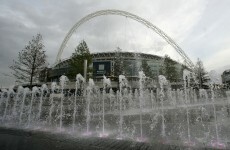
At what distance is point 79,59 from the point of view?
39.8 m

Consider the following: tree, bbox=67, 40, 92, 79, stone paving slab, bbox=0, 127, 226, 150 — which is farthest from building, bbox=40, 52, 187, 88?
stone paving slab, bbox=0, 127, 226, 150

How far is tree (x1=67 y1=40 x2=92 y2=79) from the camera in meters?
39.1

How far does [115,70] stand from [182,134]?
42943 millimetres

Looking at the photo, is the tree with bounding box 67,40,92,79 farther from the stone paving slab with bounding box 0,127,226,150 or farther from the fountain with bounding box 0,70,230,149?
the stone paving slab with bounding box 0,127,226,150

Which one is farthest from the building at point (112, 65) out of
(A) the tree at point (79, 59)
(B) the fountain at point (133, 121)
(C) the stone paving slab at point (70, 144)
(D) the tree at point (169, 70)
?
(C) the stone paving slab at point (70, 144)

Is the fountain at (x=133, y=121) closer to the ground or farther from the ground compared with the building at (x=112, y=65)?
closer to the ground

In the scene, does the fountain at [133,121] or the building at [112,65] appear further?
the building at [112,65]

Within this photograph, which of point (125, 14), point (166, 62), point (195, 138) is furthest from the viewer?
point (125, 14)

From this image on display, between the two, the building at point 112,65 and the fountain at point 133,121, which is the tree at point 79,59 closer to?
the fountain at point 133,121

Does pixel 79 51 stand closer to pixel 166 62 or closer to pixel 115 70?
pixel 115 70

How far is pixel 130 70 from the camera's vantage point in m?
73.6

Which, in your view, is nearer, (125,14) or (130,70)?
(125,14)

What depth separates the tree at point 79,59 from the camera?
39.1m

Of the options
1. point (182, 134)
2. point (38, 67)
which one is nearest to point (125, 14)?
point (38, 67)
